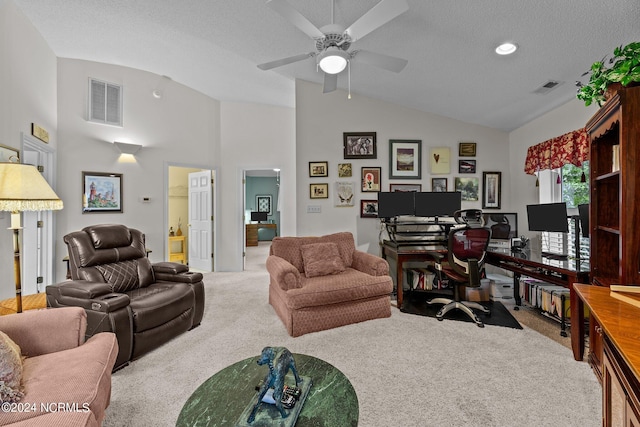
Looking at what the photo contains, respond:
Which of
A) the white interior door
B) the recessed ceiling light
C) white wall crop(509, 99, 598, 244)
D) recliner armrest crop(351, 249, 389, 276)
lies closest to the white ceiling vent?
white wall crop(509, 99, 598, 244)

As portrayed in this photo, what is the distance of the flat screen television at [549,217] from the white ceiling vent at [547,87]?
1.24 metres

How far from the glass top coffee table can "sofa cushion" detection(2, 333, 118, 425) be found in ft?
1.41

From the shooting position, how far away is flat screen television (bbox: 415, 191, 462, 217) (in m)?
3.81

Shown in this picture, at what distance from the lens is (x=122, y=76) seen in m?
4.38

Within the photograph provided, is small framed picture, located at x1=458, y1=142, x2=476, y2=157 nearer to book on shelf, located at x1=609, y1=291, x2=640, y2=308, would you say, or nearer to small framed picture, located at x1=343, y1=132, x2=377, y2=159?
small framed picture, located at x1=343, y1=132, x2=377, y2=159

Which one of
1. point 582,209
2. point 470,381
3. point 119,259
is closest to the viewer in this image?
point 470,381

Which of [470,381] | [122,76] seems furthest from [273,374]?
[122,76]

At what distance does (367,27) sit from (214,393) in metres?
2.38

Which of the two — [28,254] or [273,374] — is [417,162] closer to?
[273,374]

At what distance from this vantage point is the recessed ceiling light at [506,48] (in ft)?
8.09

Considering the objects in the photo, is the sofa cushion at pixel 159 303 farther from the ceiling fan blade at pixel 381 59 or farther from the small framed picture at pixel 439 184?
the small framed picture at pixel 439 184

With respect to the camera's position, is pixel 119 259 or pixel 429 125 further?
pixel 429 125

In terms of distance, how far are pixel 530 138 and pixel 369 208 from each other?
2.31 metres

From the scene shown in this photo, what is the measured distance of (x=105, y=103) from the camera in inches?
167
